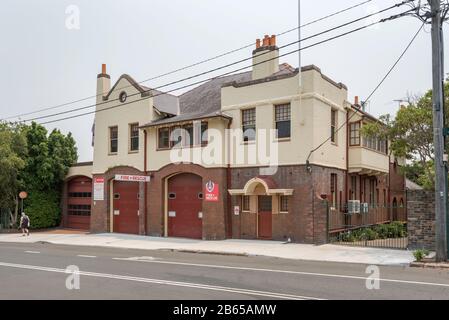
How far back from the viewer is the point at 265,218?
22.0 meters

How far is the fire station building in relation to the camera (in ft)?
69.0

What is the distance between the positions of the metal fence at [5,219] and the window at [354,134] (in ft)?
75.8

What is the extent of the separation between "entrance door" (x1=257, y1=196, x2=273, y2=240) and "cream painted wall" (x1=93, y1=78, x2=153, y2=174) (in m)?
7.73

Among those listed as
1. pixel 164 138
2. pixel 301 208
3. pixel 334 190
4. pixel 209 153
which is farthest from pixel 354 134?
pixel 164 138

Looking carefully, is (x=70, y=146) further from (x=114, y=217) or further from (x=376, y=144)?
(x=376, y=144)

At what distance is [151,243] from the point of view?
878 inches

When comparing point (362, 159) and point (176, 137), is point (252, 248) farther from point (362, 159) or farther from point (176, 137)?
point (362, 159)

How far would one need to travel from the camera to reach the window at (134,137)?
27125 mm

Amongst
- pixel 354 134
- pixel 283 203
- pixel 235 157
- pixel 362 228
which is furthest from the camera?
pixel 354 134

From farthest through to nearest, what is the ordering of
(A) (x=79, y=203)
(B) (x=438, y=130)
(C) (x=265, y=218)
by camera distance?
(A) (x=79, y=203), (C) (x=265, y=218), (B) (x=438, y=130)

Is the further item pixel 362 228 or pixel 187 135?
pixel 187 135

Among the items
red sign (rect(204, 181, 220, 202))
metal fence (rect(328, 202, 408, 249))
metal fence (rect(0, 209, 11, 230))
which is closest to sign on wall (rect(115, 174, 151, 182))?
red sign (rect(204, 181, 220, 202))

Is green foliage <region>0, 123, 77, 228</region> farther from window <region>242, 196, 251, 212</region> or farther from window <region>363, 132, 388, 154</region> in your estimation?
window <region>363, 132, 388, 154</region>

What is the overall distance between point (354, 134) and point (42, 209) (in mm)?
21060
